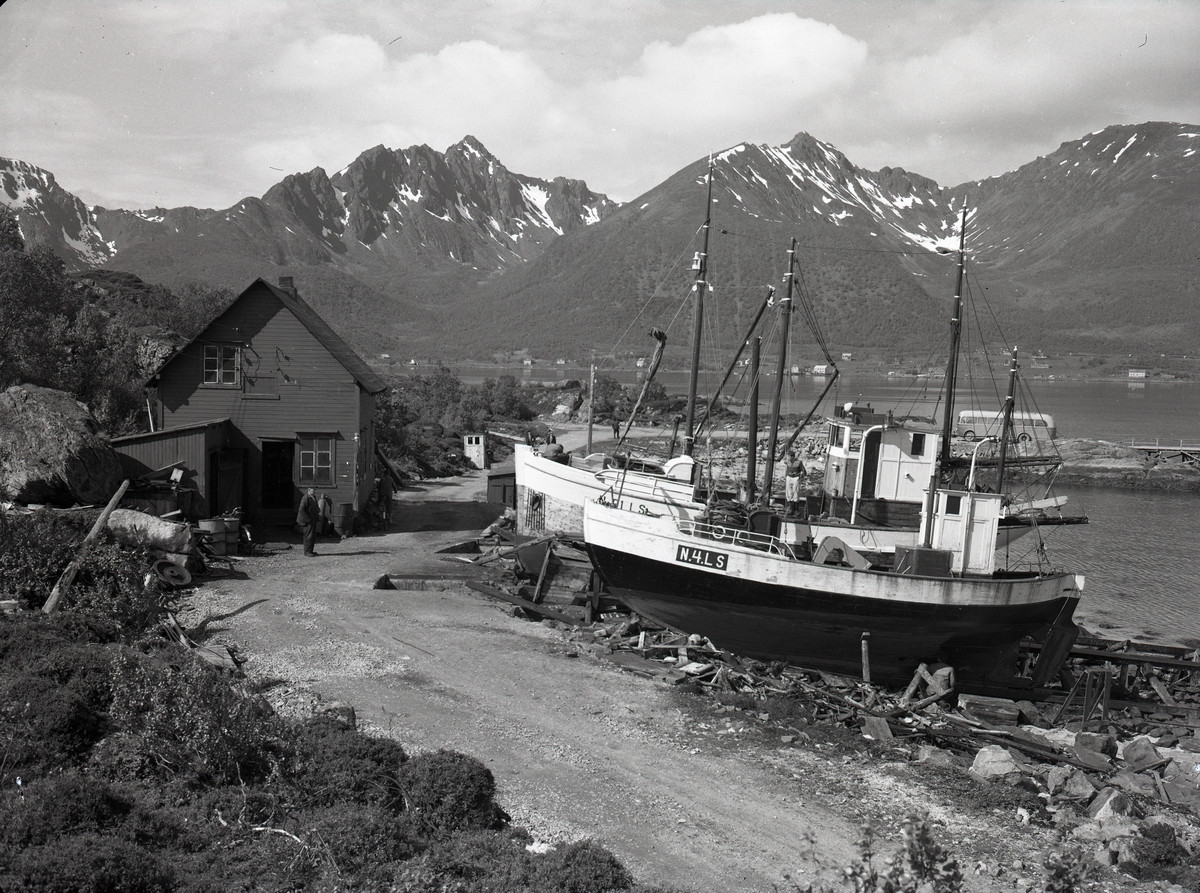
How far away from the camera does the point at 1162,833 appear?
11648 mm

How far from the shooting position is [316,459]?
26.3m

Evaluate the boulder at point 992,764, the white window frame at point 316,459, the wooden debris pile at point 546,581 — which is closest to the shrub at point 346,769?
the boulder at point 992,764

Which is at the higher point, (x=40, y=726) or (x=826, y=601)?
(x=40, y=726)

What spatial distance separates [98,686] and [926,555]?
1586cm

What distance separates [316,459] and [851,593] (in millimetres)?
15404

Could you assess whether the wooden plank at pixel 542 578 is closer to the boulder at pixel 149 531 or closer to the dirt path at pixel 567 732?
the dirt path at pixel 567 732

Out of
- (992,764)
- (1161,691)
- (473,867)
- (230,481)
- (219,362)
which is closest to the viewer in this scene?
(473,867)

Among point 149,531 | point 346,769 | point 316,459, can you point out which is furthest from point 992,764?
point 316,459

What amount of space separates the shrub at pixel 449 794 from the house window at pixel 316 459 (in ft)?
54.4

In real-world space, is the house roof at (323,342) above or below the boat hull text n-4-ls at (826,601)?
above

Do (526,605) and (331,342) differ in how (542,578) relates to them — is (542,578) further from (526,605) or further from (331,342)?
(331,342)

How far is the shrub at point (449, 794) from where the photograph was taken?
10.2 m

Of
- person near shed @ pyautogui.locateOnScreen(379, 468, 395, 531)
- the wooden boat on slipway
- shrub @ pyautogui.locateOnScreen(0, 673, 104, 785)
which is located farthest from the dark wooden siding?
shrub @ pyautogui.locateOnScreen(0, 673, 104, 785)

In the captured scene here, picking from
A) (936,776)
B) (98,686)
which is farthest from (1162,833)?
(98,686)
